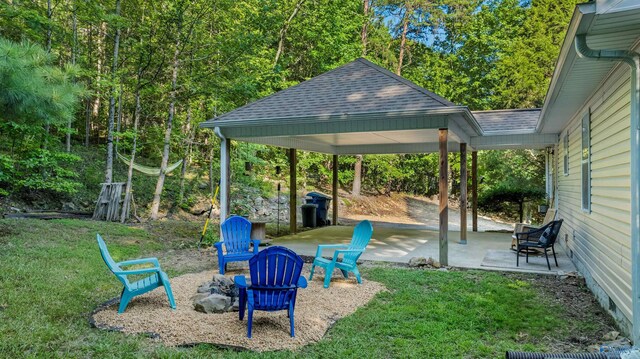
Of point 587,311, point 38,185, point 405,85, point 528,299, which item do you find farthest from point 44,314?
point 38,185

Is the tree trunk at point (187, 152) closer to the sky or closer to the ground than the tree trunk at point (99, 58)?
closer to the ground

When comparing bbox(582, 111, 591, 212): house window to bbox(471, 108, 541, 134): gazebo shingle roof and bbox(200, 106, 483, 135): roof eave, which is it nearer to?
bbox(200, 106, 483, 135): roof eave

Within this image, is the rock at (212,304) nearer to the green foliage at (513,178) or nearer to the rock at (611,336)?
the rock at (611,336)

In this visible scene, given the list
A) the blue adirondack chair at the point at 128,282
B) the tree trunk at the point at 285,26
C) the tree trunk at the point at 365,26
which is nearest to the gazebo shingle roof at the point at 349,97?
the blue adirondack chair at the point at 128,282

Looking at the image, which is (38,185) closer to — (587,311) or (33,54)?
(33,54)

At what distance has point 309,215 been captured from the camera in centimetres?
1280

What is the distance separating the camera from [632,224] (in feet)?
11.1

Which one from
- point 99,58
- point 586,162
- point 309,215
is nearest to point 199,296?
point 586,162

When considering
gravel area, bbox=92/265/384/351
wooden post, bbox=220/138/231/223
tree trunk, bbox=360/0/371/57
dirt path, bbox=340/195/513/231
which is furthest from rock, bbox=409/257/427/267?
tree trunk, bbox=360/0/371/57

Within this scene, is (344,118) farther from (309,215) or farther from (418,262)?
(309,215)

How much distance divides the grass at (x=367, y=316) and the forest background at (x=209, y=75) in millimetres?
2423

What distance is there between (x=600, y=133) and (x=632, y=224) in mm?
2123

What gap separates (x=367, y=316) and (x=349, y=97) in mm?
4609

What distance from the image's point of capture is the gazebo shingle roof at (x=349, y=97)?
23.3ft
